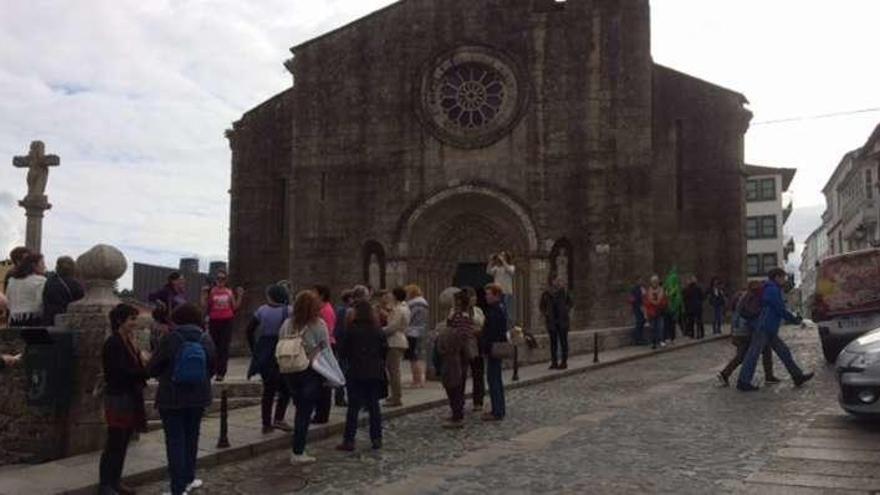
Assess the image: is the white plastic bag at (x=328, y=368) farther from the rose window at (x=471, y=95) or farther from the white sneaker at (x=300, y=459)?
the rose window at (x=471, y=95)

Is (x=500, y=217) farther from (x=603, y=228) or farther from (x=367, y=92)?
(x=367, y=92)

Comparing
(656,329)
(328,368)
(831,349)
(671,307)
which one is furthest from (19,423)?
(671,307)

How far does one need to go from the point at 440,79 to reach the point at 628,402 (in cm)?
1557

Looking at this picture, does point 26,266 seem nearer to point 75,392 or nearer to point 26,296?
point 26,296

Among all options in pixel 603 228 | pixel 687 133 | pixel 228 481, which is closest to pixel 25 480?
pixel 228 481

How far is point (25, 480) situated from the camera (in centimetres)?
698

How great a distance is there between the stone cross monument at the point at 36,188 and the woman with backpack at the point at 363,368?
9696 mm

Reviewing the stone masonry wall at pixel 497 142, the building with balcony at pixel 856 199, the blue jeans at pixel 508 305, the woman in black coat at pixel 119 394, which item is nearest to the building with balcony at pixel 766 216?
the building with balcony at pixel 856 199

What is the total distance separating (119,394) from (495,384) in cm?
472

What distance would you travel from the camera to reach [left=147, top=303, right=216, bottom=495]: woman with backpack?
6.47 metres

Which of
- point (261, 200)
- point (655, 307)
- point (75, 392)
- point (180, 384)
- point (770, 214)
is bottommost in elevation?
point (75, 392)

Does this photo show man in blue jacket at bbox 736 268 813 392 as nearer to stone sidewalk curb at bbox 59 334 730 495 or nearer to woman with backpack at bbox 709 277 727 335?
stone sidewalk curb at bbox 59 334 730 495

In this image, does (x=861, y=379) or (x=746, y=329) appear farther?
(x=746, y=329)

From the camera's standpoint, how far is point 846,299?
47.6 ft
